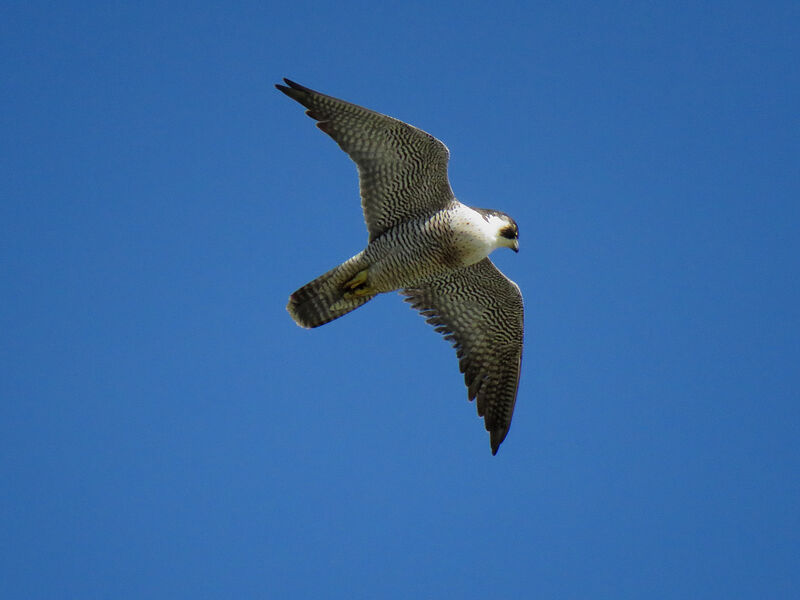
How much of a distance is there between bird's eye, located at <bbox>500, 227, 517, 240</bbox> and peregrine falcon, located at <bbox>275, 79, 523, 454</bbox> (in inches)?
0.4

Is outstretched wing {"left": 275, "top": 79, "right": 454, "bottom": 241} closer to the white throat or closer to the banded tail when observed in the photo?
the white throat

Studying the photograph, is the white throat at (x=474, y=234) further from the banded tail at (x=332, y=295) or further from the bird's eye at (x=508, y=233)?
the banded tail at (x=332, y=295)

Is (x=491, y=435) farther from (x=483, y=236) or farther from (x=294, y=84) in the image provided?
(x=294, y=84)

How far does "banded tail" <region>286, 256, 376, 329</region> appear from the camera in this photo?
29.4 feet

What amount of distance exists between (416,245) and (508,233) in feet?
3.13

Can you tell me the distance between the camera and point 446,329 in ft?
32.5

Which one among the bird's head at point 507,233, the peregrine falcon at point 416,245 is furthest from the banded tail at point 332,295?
the bird's head at point 507,233

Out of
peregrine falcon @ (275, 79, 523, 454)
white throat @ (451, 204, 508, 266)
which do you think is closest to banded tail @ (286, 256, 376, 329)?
peregrine falcon @ (275, 79, 523, 454)

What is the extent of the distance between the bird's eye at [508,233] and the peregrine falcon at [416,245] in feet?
0.03

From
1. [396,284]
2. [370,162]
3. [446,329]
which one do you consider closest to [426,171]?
[370,162]

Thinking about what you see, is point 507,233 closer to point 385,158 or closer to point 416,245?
point 416,245

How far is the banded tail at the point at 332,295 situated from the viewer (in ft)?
29.4

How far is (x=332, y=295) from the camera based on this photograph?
916 centimetres

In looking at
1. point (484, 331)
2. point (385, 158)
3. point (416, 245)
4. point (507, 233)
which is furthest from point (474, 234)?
point (484, 331)
